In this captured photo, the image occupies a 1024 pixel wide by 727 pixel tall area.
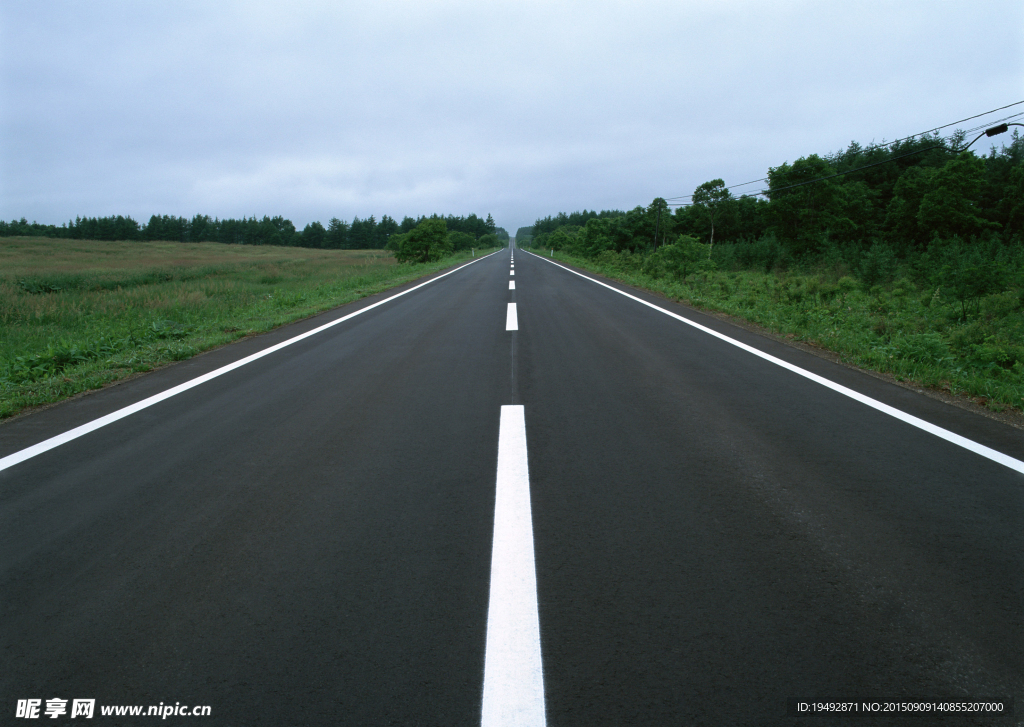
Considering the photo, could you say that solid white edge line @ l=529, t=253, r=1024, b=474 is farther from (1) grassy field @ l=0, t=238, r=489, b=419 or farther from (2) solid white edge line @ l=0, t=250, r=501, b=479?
(1) grassy field @ l=0, t=238, r=489, b=419

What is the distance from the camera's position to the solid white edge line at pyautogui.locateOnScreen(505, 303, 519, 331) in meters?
9.28

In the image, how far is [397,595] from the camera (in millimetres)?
2184

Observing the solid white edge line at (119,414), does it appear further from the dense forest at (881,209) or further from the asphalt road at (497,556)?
the dense forest at (881,209)

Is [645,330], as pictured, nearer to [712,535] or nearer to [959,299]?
[712,535]

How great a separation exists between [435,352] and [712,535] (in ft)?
16.9

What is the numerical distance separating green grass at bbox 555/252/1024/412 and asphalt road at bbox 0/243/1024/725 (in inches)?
54.9

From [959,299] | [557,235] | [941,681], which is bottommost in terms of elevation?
[941,681]

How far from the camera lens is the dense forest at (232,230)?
110m

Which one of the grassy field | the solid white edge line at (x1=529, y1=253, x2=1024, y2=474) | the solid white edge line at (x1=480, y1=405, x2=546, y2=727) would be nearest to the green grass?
the solid white edge line at (x1=529, y1=253, x2=1024, y2=474)

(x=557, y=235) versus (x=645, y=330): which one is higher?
(x=557, y=235)

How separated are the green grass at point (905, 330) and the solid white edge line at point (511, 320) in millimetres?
4460

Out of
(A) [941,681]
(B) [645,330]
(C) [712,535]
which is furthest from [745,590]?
(B) [645,330]

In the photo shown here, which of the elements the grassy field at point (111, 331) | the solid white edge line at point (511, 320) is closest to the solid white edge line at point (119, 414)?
the grassy field at point (111, 331)

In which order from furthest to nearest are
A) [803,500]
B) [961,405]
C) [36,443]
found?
[961,405], [36,443], [803,500]
